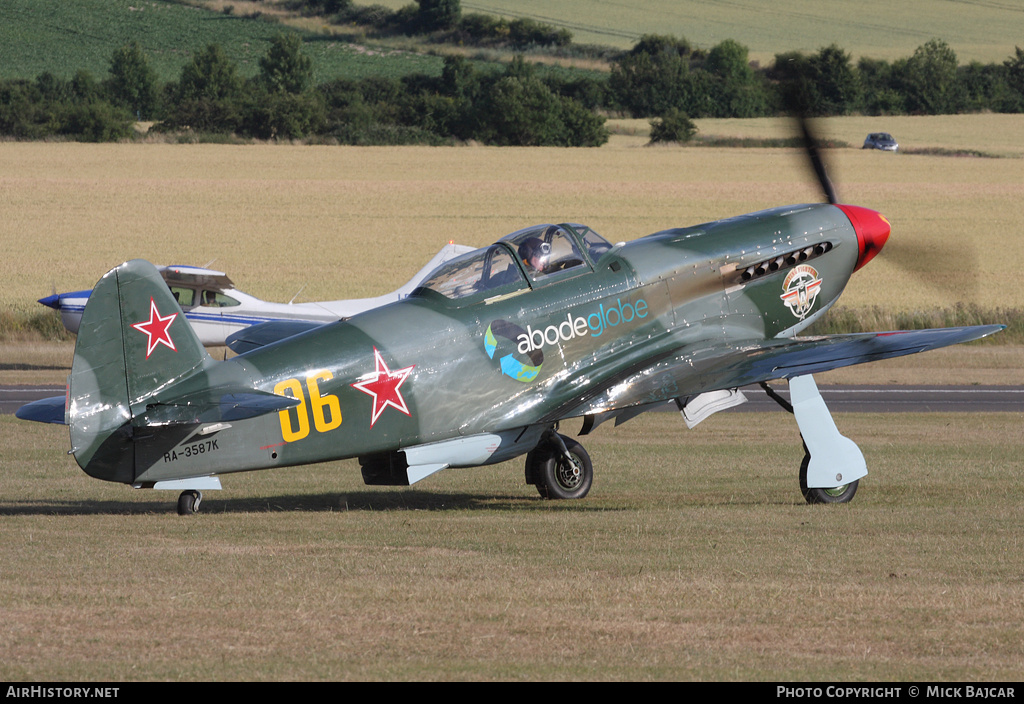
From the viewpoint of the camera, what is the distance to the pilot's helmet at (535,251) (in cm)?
1203

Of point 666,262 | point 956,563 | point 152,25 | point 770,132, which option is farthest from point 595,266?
point 152,25

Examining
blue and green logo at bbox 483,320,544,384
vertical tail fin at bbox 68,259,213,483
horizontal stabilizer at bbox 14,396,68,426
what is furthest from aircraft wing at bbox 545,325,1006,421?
horizontal stabilizer at bbox 14,396,68,426

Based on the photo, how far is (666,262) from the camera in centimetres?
1271

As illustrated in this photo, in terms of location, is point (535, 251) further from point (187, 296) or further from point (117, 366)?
point (187, 296)

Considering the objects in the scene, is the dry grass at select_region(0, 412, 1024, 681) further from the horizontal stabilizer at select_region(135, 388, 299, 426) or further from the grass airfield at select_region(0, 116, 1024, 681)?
the horizontal stabilizer at select_region(135, 388, 299, 426)

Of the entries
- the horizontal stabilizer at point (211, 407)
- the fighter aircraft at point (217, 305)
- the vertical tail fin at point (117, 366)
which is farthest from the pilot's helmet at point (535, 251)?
the fighter aircraft at point (217, 305)

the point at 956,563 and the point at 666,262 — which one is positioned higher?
the point at 666,262

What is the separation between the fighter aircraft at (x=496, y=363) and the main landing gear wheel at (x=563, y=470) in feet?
0.06

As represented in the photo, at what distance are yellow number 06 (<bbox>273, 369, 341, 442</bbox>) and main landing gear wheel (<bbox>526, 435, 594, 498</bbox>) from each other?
2.43 metres

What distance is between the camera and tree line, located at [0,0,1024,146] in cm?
7962

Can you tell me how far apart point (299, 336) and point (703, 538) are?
393 centimetres

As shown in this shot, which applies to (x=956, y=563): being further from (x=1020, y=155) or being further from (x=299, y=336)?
(x=1020, y=155)

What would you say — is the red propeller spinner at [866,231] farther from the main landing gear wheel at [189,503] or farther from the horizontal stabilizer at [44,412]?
the horizontal stabilizer at [44,412]

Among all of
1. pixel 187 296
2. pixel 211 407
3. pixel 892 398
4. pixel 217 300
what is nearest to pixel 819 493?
pixel 211 407
